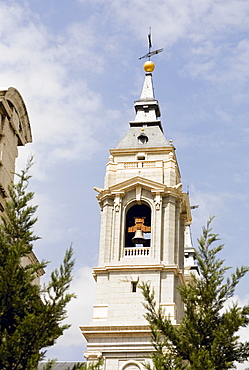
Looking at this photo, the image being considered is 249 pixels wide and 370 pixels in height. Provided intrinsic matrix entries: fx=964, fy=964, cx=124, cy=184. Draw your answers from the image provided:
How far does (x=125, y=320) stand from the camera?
5325 cm

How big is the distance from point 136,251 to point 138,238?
822 millimetres

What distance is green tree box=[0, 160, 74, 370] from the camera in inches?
1056

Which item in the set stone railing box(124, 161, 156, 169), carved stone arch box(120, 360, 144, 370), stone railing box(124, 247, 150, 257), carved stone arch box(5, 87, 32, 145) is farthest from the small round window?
carved stone arch box(5, 87, 32, 145)

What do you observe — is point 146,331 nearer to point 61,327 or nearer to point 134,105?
point 134,105

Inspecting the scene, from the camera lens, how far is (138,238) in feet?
185

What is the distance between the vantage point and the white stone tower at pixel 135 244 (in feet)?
171

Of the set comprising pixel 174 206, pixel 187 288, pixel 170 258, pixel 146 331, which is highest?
pixel 174 206

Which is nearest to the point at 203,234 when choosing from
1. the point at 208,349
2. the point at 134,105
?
the point at 208,349

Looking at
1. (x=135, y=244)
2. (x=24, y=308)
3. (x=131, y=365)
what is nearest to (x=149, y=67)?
(x=135, y=244)

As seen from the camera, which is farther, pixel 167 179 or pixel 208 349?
pixel 167 179

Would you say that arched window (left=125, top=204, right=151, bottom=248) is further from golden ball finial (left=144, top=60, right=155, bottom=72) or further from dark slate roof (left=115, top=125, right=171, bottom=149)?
golden ball finial (left=144, top=60, right=155, bottom=72)

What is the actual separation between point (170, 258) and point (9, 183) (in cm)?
2500

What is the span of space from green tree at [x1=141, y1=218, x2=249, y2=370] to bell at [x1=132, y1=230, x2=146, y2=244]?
2429 centimetres

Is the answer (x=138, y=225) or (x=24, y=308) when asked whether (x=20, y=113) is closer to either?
(x=24, y=308)
